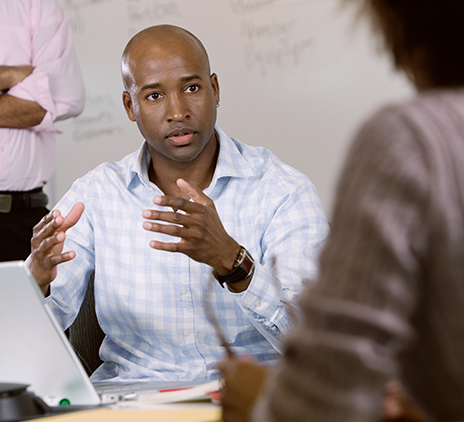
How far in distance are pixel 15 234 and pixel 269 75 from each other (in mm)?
1403

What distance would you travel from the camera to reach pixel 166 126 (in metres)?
1.67

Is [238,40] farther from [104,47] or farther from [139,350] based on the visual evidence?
[139,350]

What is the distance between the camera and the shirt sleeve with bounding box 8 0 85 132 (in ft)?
7.14

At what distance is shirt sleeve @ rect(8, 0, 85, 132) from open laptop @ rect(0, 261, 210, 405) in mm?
1366

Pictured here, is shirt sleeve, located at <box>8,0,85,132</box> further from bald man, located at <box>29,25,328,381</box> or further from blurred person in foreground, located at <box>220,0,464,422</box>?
blurred person in foreground, located at <box>220,0,464,422</box>

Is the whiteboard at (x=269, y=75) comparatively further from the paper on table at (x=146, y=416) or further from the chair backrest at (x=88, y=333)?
the paper on table at (x=146, y=416)

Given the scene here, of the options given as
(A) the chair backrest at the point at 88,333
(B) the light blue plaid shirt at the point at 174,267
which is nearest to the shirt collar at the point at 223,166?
(B) the light blue plaid shirt at the point at 174,267

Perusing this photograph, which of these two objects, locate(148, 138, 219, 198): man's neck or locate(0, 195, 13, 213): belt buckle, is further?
locate(0, 195, 13, 213): belt buckle

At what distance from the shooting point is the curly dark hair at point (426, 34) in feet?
1.56

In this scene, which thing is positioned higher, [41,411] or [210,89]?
[210,89]

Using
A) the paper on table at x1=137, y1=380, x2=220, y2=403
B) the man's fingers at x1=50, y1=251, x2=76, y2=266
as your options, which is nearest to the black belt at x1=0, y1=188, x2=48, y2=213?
the man's fingers at x1=50, y1=251, x2=76, y2=266

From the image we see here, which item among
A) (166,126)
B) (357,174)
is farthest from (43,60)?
(357,174)

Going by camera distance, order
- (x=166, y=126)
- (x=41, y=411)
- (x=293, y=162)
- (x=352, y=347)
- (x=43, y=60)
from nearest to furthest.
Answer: (x=352, y=347), (x=41, y=411), (x=166, y=126), (x=43, y=60), (x=293, y=162)

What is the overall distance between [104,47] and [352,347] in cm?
312
